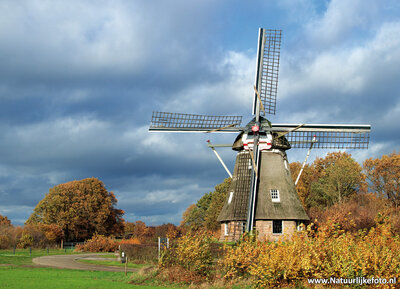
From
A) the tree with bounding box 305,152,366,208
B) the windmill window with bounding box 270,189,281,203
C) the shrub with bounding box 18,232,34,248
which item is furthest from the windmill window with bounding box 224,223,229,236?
the tree with bounding box 305,152,366,208

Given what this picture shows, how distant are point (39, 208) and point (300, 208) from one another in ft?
142

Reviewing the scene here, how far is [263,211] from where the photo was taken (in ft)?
102

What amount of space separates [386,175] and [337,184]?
23.4ft

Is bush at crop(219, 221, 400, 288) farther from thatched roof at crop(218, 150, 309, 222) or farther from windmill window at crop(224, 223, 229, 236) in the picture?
windmill window at crop(224, 223, 229, 236)

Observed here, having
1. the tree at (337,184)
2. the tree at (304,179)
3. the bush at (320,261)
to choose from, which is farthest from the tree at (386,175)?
the bush at (320,261)

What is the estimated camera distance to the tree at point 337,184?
59.7m

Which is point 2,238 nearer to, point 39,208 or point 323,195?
point 39,208

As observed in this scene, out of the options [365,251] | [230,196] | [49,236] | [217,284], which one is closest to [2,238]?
[49,236]

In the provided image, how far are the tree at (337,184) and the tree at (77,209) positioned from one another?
30.4m

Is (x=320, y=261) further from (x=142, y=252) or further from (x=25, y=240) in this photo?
(x=25, y=240)

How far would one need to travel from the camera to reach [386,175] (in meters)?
60.1

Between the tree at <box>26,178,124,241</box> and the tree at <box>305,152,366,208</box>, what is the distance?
30.4 meters

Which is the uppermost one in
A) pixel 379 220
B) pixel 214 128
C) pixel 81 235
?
pixel 214 128

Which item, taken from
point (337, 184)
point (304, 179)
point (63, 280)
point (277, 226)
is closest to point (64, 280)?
point (63, 280)
